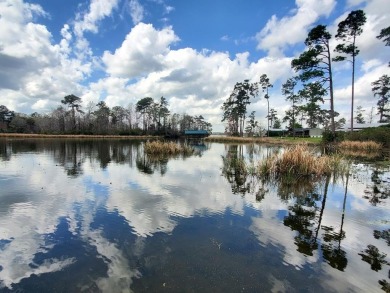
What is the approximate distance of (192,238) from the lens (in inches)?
218

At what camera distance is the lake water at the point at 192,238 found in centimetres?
398

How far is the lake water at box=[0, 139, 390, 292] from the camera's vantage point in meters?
3.98

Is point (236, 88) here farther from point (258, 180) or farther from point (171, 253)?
point (171, 253)

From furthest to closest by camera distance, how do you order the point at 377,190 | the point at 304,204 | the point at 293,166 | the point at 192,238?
the point at 293,166 → the point at 377,190 → the point at 304,204 → the point at 192,238

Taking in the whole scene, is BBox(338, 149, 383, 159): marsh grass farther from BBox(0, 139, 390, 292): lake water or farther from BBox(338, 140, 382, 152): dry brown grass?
BBox(0, 139, 390, 292): lake water

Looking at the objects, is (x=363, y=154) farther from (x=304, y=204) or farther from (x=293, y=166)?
(x=304, y=204)

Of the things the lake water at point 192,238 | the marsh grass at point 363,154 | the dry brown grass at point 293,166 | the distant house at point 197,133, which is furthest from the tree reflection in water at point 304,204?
the distant house at point 197,133

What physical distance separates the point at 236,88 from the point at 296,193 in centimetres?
5966

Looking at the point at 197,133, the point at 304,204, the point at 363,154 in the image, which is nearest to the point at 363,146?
the point at 363,154

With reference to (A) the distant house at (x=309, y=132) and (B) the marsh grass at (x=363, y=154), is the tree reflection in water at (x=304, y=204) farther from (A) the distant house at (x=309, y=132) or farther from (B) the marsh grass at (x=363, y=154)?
(A) the distant house at (x=309, y=132)

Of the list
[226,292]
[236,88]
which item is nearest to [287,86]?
[236,88]

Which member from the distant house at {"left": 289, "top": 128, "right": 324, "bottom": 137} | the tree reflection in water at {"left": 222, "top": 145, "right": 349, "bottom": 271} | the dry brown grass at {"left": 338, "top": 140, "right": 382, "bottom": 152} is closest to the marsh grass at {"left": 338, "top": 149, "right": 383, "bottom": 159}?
the dry brown grass at {"left": 338, "top": 140, "right": 382, "bottom": 152}

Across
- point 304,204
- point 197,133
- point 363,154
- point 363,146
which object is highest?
point 197,133

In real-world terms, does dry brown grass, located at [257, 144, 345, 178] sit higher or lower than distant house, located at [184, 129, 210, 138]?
lower
